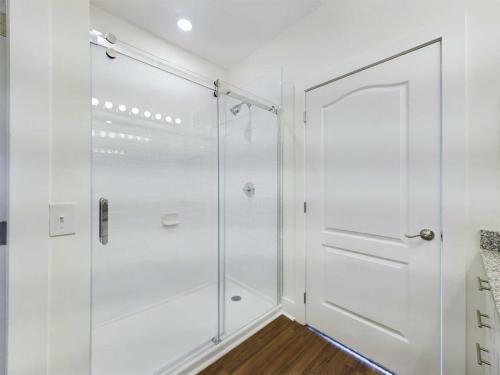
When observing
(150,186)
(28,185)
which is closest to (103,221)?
(28,185)

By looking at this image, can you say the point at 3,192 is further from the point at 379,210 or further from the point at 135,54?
the point at 379,210

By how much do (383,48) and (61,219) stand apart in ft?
6.33

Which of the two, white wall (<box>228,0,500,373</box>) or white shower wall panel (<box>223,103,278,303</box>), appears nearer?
white wall (<box>228,0,500,373</box>)

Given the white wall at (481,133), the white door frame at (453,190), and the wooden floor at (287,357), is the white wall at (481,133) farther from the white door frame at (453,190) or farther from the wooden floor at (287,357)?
the wooden floor at (287,357)

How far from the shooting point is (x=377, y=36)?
55.0 inches

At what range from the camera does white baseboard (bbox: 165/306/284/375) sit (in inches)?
51.3

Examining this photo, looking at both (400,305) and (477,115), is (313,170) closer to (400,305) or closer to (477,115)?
(477,115)

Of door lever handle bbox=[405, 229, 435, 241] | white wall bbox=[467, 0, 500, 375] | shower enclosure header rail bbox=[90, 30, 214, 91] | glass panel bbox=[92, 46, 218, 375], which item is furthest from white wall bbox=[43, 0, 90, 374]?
white wall bbox=[467, 0, 500, 375]

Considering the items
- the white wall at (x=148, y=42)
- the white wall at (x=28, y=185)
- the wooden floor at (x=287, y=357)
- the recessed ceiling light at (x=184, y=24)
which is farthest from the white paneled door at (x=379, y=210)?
the white wall at (x=28, y=185)

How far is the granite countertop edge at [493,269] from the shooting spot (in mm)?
672

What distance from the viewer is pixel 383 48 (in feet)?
4.41

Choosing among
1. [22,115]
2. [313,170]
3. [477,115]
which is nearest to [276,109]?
[313,170]

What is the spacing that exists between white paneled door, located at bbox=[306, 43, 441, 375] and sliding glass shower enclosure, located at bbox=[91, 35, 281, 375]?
48 cm

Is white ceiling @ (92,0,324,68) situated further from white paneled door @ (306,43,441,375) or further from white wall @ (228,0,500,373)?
white paneled door @ (306,43,441,375)
